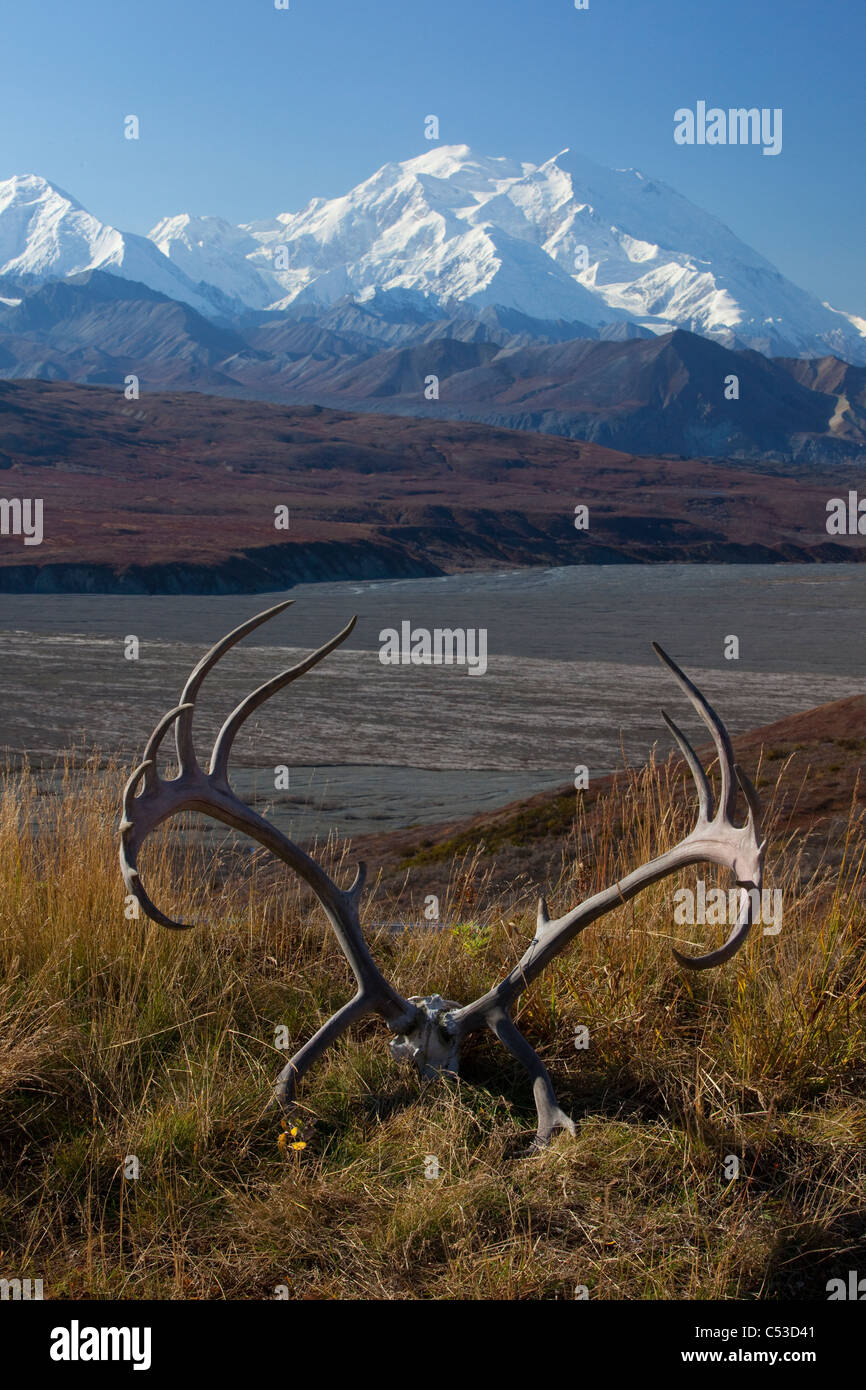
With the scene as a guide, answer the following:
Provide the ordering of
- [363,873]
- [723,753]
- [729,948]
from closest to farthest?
[729,948] < [723,753] < [363,873]

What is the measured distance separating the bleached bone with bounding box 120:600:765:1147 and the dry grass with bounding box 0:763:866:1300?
0.53 ft

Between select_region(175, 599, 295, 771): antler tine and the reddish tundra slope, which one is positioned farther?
the reddish tundra slope

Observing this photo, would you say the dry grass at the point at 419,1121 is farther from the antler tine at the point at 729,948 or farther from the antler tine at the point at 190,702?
the antler tine at the point at 190,702

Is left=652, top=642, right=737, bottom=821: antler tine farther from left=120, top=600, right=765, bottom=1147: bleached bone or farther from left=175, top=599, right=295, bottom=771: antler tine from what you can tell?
left=175, top=599, right=295, bottom=771: antler tine

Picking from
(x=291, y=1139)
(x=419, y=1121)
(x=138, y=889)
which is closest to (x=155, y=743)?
(x=138, y=889)

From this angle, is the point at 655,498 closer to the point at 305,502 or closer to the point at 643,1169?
the point at 305,502

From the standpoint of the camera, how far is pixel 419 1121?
4.09m

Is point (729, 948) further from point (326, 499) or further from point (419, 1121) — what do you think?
point (326, 499)

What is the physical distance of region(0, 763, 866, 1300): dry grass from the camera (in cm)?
354

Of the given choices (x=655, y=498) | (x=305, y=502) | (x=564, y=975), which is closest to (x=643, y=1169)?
(x=564, y=975)

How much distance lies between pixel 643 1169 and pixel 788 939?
174cm

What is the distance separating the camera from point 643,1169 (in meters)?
3.89

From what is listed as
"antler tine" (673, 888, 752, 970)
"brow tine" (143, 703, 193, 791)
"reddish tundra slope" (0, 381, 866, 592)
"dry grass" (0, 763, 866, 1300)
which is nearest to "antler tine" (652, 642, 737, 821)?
"antler tine" (673, 888, 752, 970)

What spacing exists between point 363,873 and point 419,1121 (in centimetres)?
83
